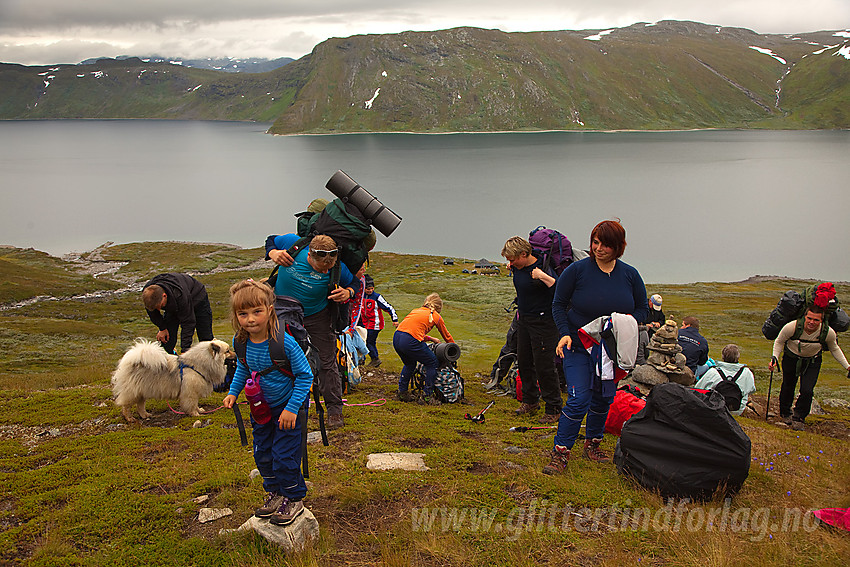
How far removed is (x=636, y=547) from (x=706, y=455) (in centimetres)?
136

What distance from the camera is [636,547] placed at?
4910 mm

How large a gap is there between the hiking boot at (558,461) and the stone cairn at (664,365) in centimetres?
250

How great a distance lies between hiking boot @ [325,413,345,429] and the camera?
8.21 m

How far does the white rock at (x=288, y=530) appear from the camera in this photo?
4.73m

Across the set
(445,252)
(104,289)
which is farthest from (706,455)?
(445,252)

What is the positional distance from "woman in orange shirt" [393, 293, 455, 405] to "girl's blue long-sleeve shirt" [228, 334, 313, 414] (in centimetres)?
529

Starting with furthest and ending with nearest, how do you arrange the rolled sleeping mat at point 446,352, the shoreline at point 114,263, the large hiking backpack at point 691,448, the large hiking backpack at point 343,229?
the shoreline at point 114,263
the rolled sleeping mat at point 446,352
the large hiking backpack at point 343,229
the large hiking backpack at point 691,448

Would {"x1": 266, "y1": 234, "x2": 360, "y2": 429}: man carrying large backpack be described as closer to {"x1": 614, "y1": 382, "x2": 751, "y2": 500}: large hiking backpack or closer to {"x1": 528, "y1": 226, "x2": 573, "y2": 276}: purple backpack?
{"x1": 528, "y1": 226, "x2": 573, "y2": 276}: purple backpack

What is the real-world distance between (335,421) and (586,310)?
4.18 m

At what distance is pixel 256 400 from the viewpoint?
4.86 metres

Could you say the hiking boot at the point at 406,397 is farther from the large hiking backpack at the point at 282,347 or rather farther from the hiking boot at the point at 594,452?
the large hiking backpack at the point at 282,347

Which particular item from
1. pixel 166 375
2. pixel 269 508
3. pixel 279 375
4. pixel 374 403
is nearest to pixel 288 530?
pixel 269 508

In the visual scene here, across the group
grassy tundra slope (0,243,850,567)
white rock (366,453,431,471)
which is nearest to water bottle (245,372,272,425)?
grassy tundra slope (0,243,850,567)

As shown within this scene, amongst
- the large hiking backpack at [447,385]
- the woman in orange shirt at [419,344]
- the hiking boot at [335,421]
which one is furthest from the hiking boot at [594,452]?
the large hiking backpack at [447,385]
